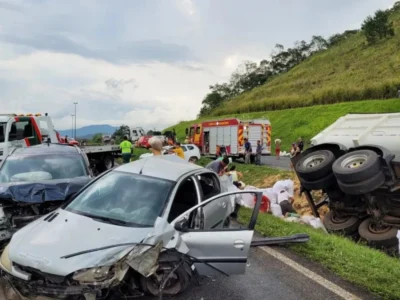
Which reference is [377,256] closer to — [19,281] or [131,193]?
[131,193]

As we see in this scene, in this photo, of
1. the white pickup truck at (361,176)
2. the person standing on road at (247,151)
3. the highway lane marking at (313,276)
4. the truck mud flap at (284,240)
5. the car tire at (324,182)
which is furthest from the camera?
the person standing on road at (247,151)

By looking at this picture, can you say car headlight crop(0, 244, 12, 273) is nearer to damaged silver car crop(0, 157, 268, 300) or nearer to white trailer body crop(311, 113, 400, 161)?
damaged silver car crop(0, 157, 268, 300)

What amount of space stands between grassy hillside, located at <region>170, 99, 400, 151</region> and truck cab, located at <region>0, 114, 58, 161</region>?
70.5 feet

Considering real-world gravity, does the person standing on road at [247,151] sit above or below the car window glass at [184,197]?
below

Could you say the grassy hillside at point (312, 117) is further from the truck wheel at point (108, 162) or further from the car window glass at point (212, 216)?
the car window glass at point (212, 216)

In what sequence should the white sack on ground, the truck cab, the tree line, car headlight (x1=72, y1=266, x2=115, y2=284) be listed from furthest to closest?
the tree line → the truck cab → the white sack on ground → car headlight (x1=72, y1=266, x2=115, y2=284)

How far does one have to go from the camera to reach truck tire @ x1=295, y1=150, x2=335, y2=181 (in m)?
9.19

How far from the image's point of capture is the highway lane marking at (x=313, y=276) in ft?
15.8

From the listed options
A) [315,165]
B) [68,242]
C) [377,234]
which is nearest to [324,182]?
[315,165]

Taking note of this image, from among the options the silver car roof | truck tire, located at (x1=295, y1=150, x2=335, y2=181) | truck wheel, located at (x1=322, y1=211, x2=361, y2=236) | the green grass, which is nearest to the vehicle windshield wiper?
the silver car roof

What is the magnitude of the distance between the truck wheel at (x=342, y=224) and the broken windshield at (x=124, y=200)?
17.1 ft

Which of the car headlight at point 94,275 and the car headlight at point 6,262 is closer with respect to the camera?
the car headlight at point 94,275

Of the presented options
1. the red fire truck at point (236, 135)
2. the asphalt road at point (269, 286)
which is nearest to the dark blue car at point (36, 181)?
the asphalt road at point (269, 286)

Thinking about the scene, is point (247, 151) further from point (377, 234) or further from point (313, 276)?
point (313, 276)
